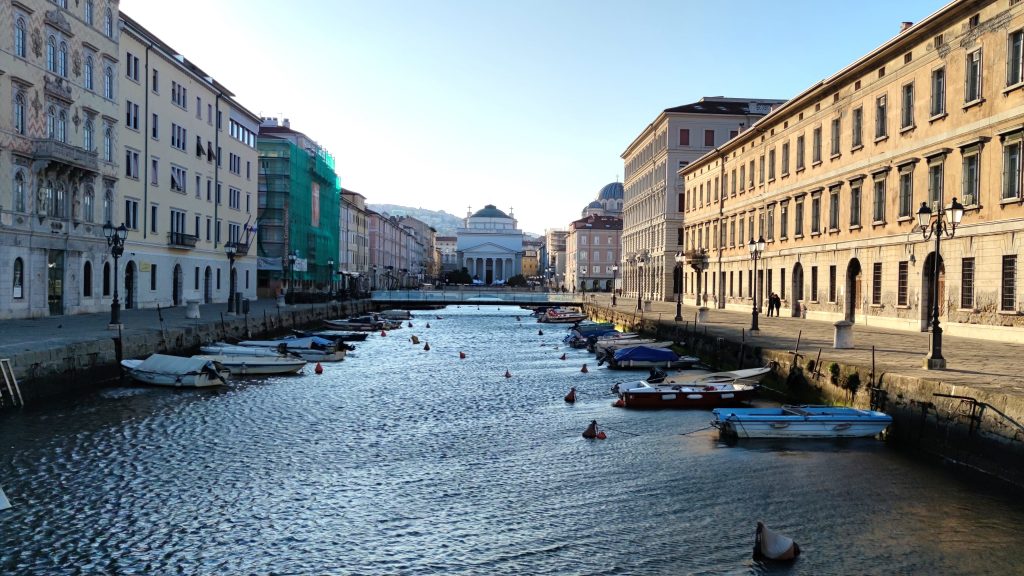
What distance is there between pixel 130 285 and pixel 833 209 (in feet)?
138

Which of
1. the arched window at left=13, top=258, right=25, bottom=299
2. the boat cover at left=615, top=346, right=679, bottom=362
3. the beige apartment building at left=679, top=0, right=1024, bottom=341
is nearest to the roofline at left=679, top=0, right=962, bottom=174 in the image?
the beige apartment building at left=679, top=0, right=1024, bottom=341

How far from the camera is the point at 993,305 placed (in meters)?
29.8

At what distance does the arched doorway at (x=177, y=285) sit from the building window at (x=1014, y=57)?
167 feet

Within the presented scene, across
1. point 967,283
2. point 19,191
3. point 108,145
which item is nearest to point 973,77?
point 967,283

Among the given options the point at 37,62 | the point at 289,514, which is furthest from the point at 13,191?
the point at 289,514

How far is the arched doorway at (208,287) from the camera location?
210ft

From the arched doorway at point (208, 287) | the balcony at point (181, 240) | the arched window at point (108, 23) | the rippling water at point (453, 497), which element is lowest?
the rippling water at point (453, 497)

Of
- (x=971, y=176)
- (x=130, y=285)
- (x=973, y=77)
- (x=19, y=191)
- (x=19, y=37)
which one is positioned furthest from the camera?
(x=130, y=285)

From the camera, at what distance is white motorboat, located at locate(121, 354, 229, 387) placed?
29.0m

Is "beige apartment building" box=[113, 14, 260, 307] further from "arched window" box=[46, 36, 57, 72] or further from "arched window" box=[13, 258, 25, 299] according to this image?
"arched window" box=[13, 258, 25, 299]

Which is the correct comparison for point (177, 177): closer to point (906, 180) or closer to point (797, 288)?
point (797, 288)

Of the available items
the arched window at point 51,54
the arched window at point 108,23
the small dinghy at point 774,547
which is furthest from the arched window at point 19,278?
the small dinghy at point 774,547

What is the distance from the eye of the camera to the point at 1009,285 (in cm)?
2914

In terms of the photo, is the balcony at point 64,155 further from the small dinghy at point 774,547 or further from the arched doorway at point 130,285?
the small dinghy at point 774,547
